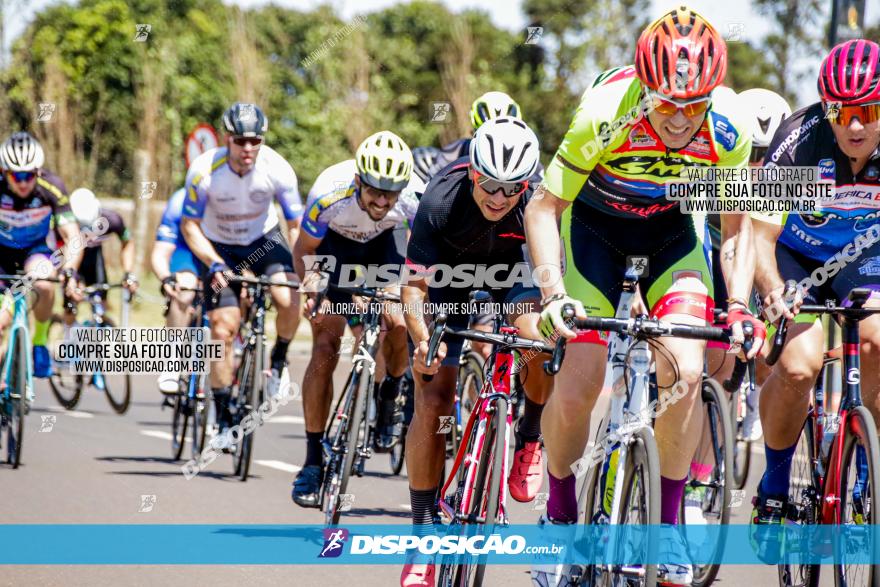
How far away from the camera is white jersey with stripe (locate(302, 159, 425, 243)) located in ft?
25.0

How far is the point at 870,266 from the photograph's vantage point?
546 cm

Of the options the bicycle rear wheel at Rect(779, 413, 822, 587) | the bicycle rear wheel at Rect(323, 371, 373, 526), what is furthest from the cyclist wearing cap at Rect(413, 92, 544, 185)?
the bicycle rear wheel at Rect(779, 413, 822, 587)

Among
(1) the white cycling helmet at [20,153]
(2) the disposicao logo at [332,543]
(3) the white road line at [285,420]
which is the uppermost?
(1) the white cycling helmet at [20,153]

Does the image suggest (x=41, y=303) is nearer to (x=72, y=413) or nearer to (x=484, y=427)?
(x=72, y=413)

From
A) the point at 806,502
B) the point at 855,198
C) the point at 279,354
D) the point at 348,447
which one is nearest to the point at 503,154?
the point at 855,198

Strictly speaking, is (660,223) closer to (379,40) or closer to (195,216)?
(195,216)

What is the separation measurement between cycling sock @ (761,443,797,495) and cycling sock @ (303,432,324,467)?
289 cm

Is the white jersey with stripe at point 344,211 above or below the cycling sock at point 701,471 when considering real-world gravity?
above

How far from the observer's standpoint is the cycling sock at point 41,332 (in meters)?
11.0

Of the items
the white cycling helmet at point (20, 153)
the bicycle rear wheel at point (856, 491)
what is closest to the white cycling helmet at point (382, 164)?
the bicycle rear wheel at point (856, 491)

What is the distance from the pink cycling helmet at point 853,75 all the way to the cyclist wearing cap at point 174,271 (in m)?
6.14

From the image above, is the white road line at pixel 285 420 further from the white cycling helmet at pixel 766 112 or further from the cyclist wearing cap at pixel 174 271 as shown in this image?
the white cycling helmet at pixel 766 112

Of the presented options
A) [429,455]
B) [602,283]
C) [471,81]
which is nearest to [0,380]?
[429,455]

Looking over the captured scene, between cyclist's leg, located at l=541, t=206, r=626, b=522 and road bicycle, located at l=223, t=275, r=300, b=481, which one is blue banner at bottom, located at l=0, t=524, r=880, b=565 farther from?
road bicycle, located at l=223, t=275, r=300, b=481
